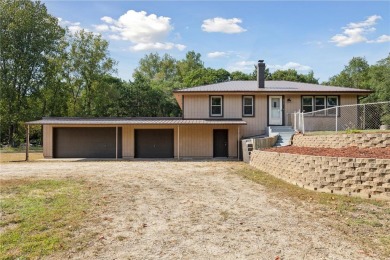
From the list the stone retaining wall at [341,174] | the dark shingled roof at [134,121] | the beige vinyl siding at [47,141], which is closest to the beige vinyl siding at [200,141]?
the dark shingled roof at [134,121]

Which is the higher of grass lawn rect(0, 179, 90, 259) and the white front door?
the white front door

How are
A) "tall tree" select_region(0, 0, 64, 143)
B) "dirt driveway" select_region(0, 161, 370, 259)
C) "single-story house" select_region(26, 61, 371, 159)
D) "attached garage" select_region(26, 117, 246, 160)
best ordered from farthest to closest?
"tall tree" select_region(0, 0, 64, 143) < "single-story house" select_region(26, 61, 371, 159) < "attached garage" select_region(26, 117, 246, 160) < "dirt driveway" select_region(0, 161, 370, 259)

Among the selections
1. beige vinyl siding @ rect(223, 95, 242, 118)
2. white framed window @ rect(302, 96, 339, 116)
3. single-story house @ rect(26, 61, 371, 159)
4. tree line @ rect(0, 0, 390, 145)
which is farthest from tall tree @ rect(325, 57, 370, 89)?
beige vinyl siding @ rect(223, 95, 242, 118)

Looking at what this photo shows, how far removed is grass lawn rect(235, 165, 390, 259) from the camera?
441 cm

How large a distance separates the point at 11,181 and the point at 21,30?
28481 mm

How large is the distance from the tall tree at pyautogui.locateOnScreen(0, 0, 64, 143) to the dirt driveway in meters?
29.6

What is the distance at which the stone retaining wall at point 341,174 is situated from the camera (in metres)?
6.78

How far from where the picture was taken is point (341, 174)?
7453 mm

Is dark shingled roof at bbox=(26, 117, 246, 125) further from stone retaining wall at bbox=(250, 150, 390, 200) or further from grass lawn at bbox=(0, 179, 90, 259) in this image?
grass lawn at bbox=(0, 179, 90, 259)

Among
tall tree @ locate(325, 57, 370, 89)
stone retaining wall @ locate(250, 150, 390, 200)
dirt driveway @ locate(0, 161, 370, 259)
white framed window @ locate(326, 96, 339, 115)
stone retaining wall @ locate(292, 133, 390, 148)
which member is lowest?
dirt driveway @ locate(0, 161, 370, 259)

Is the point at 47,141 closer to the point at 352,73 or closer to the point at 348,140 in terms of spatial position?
the point at 348,140

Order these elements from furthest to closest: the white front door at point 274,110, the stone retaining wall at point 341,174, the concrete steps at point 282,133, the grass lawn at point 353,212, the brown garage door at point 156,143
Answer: the brown garage door at point 156,143 → the white front door at point 274,110 → the concrete steps at point 282,133 → the stone retaining wall at point 341,174 → the grass lawn at point 353,212

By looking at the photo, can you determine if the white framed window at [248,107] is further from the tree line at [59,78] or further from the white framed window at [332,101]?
the tree line at [59,78]

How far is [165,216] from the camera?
18.4 feet
